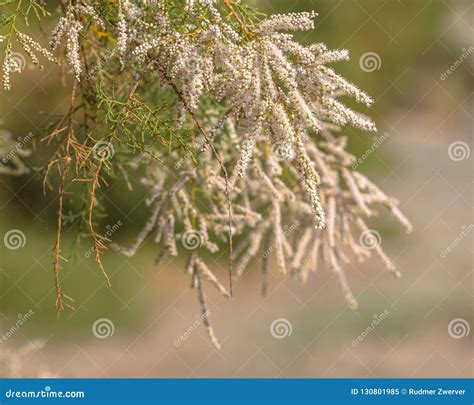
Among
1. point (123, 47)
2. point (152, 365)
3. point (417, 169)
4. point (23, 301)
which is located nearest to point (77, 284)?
point (23, 301)

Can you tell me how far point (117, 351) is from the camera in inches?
415

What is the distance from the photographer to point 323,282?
485 inches

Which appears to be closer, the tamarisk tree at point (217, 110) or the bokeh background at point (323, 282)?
the tamarisk tree at point (217, 110)

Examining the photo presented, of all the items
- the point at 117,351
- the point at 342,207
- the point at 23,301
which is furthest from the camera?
the point at 117,351

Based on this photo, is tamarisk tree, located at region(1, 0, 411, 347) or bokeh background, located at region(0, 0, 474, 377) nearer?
tamarisk tree, located at region(1, 0, 411, 347)

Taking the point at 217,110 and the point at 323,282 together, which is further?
the point at 323,282

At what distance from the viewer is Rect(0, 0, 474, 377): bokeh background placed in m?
9.99

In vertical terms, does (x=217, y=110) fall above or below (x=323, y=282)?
above

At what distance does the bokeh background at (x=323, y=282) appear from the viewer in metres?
9.99
